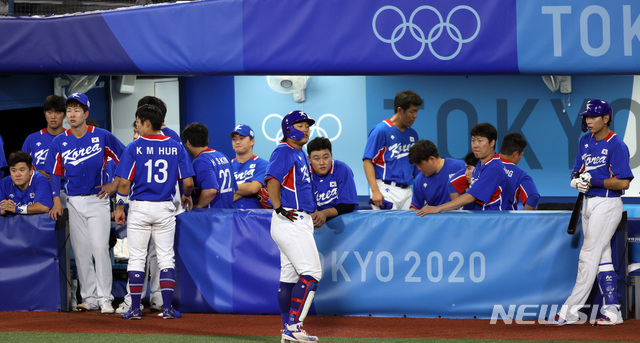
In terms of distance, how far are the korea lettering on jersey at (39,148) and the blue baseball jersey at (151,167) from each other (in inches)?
67.9

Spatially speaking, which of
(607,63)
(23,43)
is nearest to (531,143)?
(607,63)

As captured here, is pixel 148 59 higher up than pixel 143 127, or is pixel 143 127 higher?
pixel 148 59

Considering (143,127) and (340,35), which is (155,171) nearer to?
(143,127)

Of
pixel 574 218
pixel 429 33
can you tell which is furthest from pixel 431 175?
pixel 574 218

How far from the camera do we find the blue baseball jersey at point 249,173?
7906mm

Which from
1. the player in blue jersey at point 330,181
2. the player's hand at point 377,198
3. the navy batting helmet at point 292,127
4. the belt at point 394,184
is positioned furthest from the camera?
the belt at point 394,184

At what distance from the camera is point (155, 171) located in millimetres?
A: 6445

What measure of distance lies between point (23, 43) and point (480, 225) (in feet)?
13.3

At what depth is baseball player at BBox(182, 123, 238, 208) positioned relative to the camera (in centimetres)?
702

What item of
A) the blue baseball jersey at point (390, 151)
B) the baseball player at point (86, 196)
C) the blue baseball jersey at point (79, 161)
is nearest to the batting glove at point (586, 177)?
the blue baseball jersey at point (390, 151)

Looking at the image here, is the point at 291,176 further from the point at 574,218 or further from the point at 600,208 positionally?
the point at 600,208

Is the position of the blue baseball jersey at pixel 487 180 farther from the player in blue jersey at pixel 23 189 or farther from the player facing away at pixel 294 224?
the player in blue jersey at pixel 23 189

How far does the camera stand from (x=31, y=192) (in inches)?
281

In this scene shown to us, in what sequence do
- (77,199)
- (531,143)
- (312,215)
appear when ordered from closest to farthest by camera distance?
(312,215)
(77,199)
(531,143)
